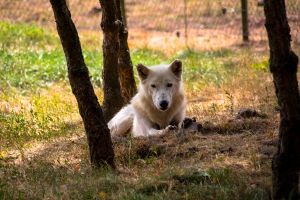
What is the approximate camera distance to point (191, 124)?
21.0 ft

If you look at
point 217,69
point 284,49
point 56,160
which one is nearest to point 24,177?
point 56,160

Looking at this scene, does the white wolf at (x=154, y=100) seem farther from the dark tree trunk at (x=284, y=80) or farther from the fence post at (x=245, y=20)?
the fence post at (x=245, y=20)

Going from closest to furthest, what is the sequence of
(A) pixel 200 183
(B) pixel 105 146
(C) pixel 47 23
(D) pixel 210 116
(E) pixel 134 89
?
1. (A) pixel 200 183
2. (B) pixel 105 146
3. (D) pixel 210 116
4. (E) pixel 134 89
5. (C) pixel 47 23

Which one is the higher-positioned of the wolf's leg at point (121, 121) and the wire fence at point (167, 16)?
the wire fence at point (167, 16)

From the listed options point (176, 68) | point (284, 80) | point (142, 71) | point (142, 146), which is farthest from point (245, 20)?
point (284, 80)

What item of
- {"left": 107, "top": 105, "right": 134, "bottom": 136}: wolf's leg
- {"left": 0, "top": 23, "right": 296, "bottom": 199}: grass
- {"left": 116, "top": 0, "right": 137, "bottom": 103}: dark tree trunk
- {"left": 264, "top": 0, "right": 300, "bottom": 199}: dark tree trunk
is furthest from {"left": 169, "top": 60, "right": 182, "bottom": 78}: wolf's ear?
{"left": 264, "top": 0, "right": 300, "bottom": 199}: dark tree trunk

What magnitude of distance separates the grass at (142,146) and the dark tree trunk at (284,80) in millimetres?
529

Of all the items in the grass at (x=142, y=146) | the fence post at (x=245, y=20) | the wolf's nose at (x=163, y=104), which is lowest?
the grass at (x=142, y=146)

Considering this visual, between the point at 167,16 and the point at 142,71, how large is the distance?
42.0ft

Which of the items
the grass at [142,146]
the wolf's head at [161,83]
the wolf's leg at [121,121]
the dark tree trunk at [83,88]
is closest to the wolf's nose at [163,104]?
the wolf's head at [161,83]

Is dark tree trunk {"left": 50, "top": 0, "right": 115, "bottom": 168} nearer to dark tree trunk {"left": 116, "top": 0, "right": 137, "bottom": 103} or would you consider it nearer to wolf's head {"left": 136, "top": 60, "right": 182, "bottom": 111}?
wolf's head {"left": 136, "top": 60, "right": 182, "bottom": 111}

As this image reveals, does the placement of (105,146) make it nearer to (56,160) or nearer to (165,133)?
(56,160)

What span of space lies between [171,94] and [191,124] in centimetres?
64

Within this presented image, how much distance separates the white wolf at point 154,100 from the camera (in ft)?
22.6
